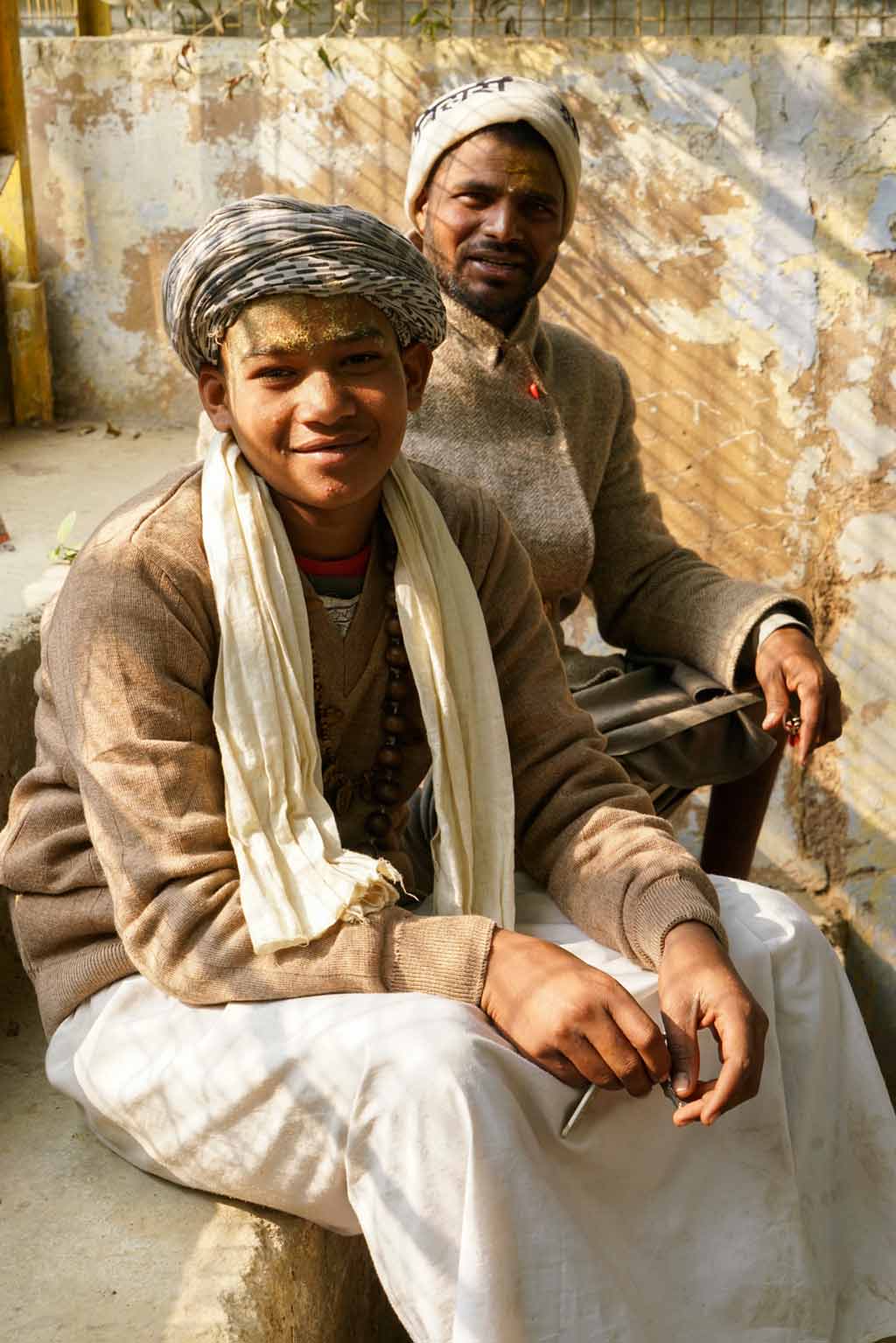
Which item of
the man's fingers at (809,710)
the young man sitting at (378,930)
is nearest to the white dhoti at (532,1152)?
the young man sitting at (378,930)

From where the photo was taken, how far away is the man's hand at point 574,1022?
1904mm

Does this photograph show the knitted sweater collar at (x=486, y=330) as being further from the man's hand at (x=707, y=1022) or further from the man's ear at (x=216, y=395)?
the man's hand at (x=707, y=1022)

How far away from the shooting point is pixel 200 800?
206 cm

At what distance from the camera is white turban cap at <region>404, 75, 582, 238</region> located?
10.1 ft

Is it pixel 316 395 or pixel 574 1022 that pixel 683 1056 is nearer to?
pixel 574 1022

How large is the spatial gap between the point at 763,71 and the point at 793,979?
2793 mm

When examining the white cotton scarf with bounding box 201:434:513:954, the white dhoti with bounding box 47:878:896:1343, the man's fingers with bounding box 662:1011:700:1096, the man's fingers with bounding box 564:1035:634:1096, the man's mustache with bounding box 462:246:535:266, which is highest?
the man's mustache with bounding box 462:246:535:266

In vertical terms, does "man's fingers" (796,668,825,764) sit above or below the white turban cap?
below

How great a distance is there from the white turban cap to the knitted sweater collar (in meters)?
0.21

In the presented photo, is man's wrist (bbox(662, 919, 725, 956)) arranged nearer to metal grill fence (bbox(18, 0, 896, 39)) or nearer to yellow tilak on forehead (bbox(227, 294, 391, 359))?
yellow tilak on forehead (bbox(227, 294, 391, 359))

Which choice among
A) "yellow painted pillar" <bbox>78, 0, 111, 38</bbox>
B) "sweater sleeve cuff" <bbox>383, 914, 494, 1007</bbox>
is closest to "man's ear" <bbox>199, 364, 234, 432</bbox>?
"sweater sleeve cuff" <bbox>383, 914, 494, 1007</bbox>

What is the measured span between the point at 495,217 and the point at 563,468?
1.73ft

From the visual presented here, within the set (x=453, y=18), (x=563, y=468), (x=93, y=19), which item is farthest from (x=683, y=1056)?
(x=93, y=19)

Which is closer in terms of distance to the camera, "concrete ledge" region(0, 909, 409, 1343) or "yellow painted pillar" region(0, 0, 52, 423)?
"concrete ledge" region(0, 909, 409, 1343)
